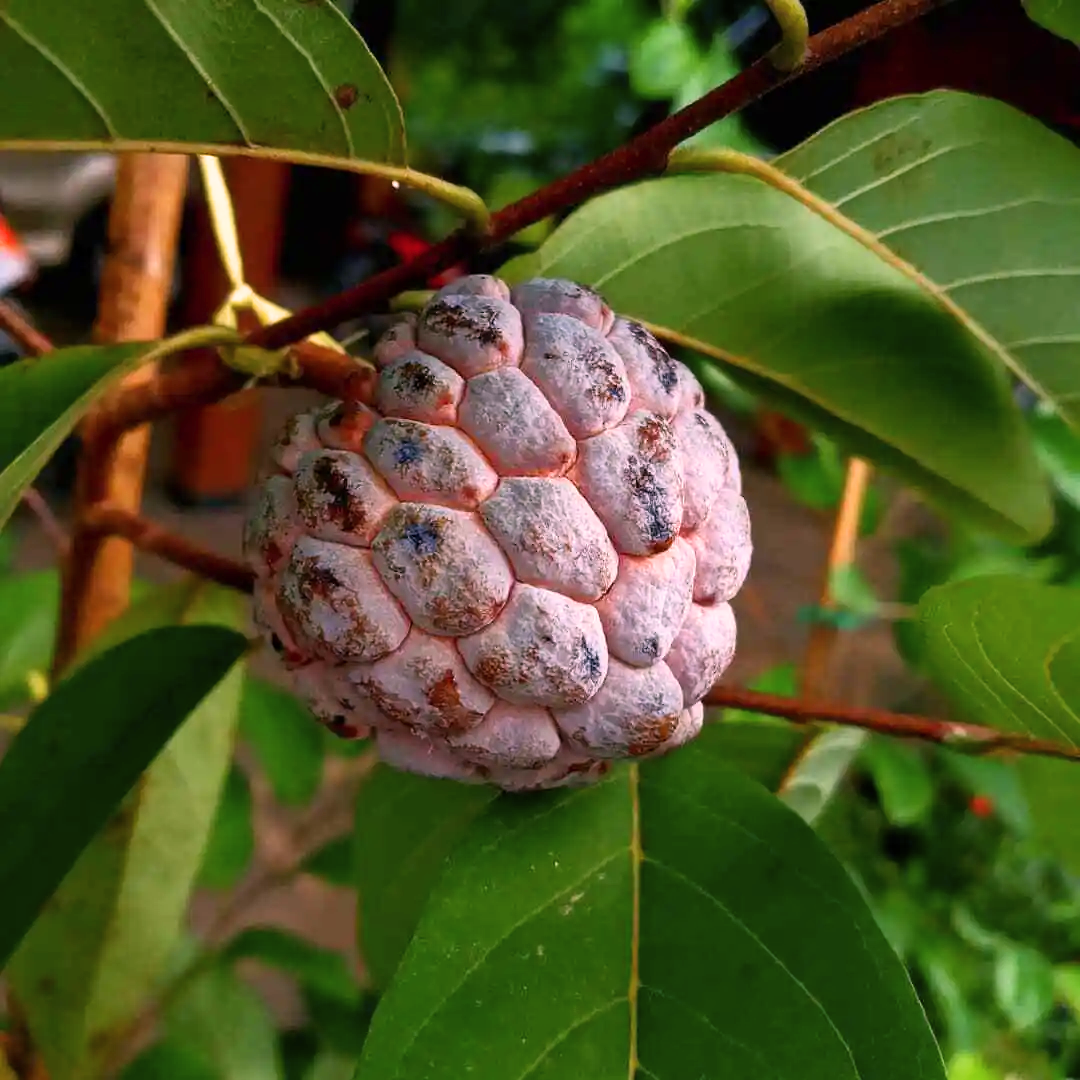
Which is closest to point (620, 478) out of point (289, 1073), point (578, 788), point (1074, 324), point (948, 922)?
point (578, 788)

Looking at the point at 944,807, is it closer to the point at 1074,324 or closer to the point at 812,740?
the point at 812,740

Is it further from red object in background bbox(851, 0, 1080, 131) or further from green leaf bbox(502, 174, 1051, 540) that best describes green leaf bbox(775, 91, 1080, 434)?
red object in background bbox(851, 0, 1080, 131)

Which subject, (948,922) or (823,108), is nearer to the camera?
(823,108)

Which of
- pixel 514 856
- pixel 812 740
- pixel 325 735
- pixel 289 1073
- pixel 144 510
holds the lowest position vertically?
pixel 144 510

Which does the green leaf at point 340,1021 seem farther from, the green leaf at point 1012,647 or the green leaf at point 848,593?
the green leaf at point 1012,647

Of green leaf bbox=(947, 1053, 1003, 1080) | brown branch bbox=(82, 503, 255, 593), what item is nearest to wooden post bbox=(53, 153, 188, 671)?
brown branch bbox=(82, 503, 255, 593)

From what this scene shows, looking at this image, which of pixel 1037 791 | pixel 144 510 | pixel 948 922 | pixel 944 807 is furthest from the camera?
pixel 144 510
